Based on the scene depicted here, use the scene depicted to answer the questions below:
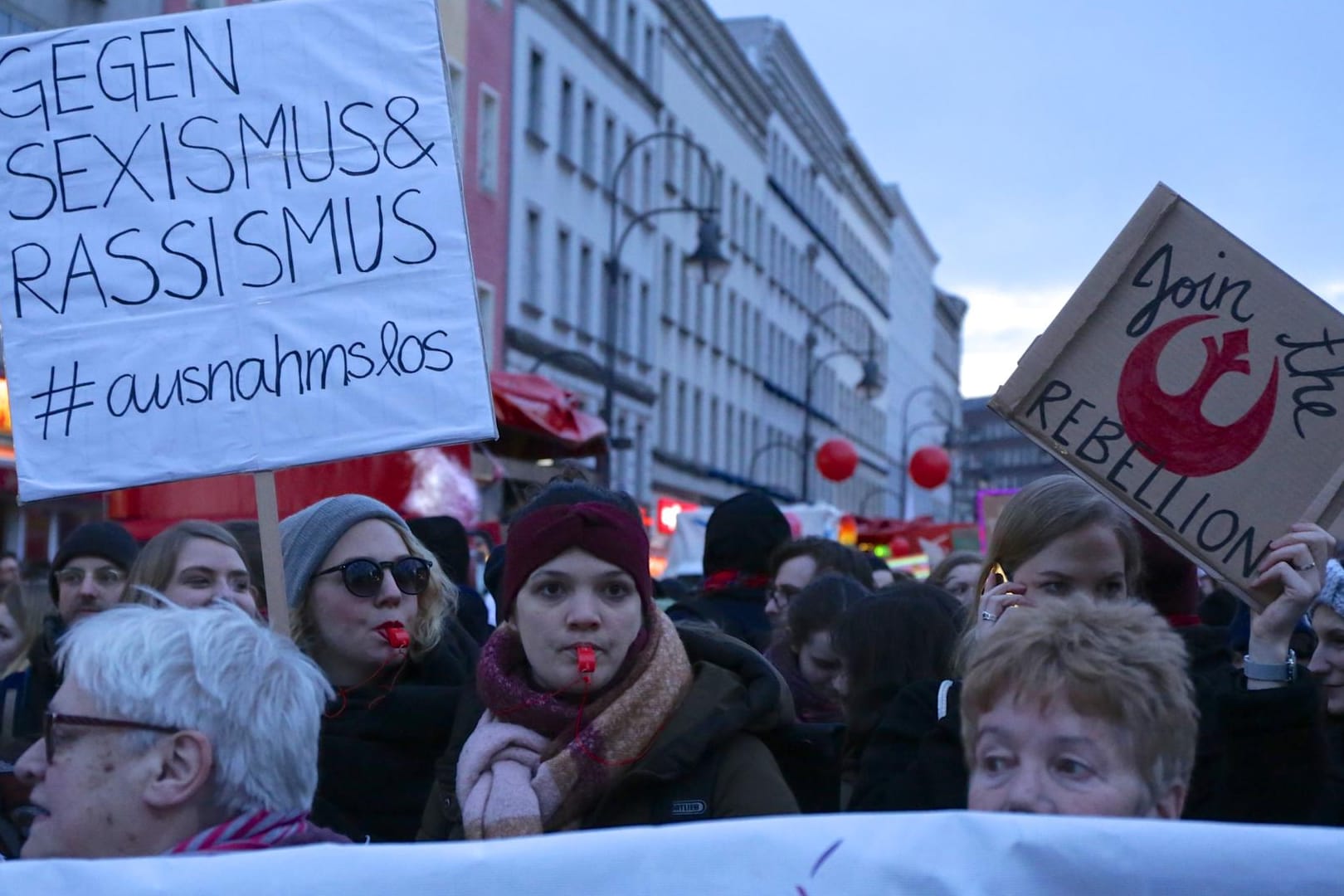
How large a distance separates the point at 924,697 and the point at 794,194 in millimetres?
59632

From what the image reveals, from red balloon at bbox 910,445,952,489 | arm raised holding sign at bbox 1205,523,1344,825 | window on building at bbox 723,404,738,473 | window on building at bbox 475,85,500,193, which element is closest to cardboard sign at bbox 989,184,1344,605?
arm raised holding sign at bbox 1205,523,1344,825

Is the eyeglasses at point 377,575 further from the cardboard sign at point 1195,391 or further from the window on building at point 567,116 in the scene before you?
the window on building at point 567,116

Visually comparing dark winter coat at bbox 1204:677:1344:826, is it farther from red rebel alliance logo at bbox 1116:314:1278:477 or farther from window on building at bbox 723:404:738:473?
window on building at bbox 723:404:738:473

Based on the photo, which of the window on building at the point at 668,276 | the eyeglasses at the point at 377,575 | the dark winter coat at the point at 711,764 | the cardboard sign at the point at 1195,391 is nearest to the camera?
the dark winter coat at the point at 711,764

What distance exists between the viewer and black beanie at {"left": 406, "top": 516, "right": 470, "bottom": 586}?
20.9ft

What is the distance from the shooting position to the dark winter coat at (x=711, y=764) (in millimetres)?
3389

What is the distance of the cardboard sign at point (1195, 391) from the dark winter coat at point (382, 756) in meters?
1.49

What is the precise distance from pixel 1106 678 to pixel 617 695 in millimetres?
1096

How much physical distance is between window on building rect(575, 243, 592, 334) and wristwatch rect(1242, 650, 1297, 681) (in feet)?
113

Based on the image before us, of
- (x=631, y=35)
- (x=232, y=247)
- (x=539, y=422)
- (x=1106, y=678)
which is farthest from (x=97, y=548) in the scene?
(x=631, y=35)

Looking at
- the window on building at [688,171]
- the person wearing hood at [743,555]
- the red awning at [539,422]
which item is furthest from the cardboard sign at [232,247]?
the window on building at [688,171]

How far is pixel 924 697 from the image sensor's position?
3598 millimetres

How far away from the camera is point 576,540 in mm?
3615

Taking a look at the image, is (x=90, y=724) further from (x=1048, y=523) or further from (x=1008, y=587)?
(x=1048, y=523)
